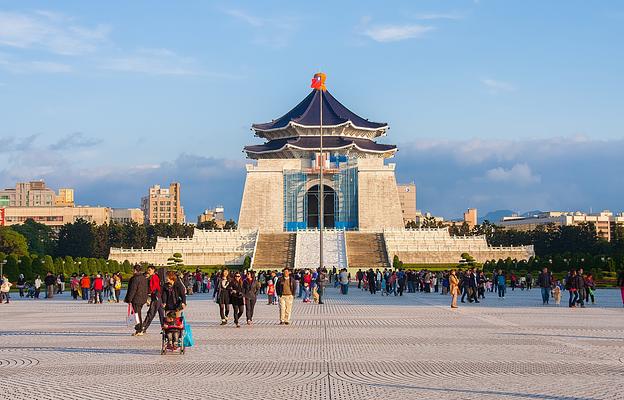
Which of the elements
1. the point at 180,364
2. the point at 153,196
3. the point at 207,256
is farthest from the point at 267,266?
the point at 153,196

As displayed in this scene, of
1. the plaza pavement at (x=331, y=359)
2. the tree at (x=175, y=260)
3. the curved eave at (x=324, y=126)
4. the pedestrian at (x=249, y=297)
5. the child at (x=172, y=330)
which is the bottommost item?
the plaza pavement at (x=331, y=359)

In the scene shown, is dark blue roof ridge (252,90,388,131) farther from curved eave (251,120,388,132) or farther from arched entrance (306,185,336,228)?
arched entrance (306,185,336,228)

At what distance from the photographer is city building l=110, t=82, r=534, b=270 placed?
59.9 meters

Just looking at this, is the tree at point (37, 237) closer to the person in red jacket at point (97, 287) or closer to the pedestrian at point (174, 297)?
the person in red jacket at point (97, 287)

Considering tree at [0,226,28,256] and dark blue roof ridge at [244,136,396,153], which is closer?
tree at [0,226,28,256]

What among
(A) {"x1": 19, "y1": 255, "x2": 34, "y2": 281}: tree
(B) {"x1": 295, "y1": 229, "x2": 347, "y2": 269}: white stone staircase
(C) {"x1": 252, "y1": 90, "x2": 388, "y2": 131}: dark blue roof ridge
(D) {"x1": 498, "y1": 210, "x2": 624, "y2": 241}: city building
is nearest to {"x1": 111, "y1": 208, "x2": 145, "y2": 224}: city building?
(D) {"x1": 498, "y1": 210, "x2": 624, "y2": 241}: city building

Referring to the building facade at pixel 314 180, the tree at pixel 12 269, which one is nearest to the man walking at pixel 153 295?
the tree at pixel 12 269

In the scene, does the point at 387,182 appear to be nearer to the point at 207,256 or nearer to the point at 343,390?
the point at 207,256

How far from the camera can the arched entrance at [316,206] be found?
252ft

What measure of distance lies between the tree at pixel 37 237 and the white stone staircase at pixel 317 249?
990 inches

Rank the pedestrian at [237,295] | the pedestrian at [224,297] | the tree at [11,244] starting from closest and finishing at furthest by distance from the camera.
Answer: the pedestrian at [237,295] < the pedestrian at [224,297] < the tree at [11,244]

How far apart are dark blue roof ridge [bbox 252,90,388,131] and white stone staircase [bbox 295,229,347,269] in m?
14.2

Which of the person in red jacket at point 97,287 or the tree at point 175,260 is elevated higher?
the tree at point 175,260

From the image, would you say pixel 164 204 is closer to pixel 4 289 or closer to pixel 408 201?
pixel 408 201
